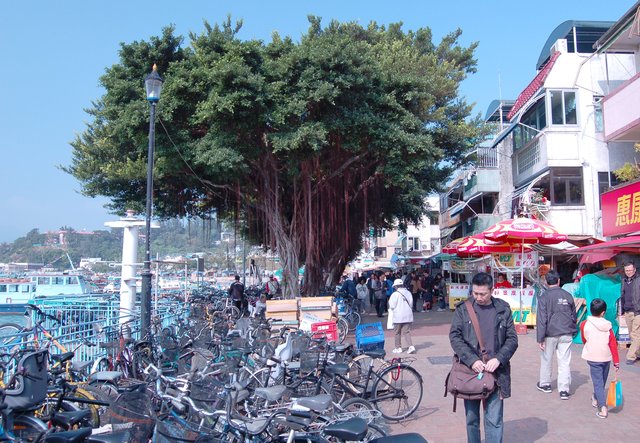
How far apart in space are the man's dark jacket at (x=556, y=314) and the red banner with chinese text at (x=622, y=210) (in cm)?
758

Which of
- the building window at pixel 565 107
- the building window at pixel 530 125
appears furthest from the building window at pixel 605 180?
the building window at pixel 530 125

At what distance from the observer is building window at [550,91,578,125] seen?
774 inches

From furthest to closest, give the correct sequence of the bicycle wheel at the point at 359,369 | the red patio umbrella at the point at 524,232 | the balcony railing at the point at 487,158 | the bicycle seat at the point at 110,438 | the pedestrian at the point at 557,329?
the balcony railing at the point at 487,158
the red patio umbrella at the point at 524,232
the pedestrian at the point at 557,329
the bicycle wheel at the point at 359,369
the bicycle seat at the point at 110,438

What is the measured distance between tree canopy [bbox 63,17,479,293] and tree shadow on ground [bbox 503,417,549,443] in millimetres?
10070

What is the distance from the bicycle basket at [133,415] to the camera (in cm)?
380

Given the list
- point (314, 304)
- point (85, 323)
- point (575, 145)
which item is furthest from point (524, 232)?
point (85, 323)

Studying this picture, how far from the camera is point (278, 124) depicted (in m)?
Result: 15.6

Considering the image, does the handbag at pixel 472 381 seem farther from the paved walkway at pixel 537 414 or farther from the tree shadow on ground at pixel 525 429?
the tree shadow on ground at pixel 525 429

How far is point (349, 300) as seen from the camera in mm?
19031

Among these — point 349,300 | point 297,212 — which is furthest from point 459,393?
point 297,212

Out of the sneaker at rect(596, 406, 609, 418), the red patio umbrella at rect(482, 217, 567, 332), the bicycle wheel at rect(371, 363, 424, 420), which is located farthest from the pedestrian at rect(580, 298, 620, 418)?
the red patio umbrella at rect(482, 217, 567, 332)

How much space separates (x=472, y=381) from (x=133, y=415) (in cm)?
264

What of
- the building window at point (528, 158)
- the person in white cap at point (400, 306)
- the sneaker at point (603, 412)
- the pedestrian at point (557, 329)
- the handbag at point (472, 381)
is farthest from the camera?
the building window at point (528, 158)

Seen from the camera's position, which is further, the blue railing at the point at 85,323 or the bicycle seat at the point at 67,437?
the blue railing at the point at 85,323
